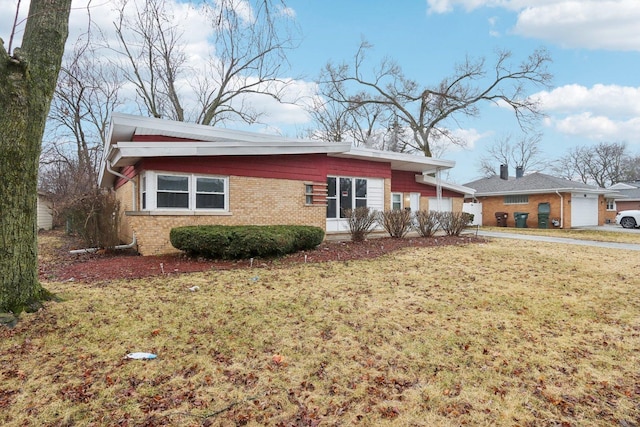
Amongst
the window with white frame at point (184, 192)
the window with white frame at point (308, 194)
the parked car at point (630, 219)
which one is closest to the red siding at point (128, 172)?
the window with white frame at point (184, 192)

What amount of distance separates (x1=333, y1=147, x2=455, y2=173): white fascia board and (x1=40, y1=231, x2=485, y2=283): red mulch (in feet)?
12.3

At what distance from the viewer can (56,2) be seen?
14.0ft

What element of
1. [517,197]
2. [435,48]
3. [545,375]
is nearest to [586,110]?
[517,197]

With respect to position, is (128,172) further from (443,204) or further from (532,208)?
(532,208)

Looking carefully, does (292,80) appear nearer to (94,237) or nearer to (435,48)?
(435,48)

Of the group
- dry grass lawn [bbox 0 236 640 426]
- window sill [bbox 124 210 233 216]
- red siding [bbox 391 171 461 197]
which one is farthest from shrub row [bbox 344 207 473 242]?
dry grass lawn [bbox 0 236 640 426]

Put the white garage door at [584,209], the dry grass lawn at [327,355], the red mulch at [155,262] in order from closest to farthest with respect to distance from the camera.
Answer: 1. the dry grass lawn at [327,355]
2. the red mulch at [155,262]
3. the white garage door at [584,209]

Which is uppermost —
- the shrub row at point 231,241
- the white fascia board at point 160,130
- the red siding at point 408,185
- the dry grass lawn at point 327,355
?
the white fascia board at point 160,130

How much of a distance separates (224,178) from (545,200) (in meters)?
21.7

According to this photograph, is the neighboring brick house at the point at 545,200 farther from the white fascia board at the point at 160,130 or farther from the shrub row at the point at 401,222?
the white fascia board at the point at 160,130

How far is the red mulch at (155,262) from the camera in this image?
23.4ft

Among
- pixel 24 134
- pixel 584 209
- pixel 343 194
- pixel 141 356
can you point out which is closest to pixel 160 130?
pixel 24 134

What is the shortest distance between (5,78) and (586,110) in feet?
92.8

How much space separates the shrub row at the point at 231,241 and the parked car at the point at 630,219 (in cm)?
2495
